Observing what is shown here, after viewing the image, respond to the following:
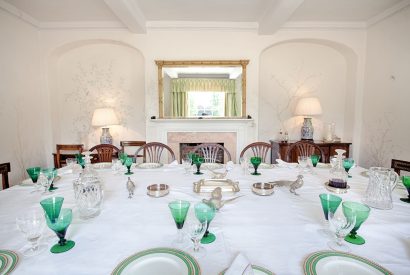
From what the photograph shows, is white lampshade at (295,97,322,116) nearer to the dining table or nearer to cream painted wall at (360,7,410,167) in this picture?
cream painted wall at (360,7,410,167)

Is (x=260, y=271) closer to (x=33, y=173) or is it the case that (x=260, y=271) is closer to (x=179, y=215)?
(x=179, y=215)

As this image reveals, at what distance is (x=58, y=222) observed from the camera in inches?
34.4

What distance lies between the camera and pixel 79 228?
1003 mm

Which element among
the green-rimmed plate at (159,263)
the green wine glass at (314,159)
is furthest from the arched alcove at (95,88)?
the green-rimmed plate at (159,263)

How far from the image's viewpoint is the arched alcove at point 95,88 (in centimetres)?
374

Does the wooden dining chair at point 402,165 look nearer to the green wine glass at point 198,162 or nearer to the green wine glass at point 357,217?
the green wine glass at point 357,217

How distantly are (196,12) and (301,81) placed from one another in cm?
200

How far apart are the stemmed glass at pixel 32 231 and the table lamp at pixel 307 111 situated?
3476 mm

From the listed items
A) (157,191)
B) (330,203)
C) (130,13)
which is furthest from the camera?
(130,13)

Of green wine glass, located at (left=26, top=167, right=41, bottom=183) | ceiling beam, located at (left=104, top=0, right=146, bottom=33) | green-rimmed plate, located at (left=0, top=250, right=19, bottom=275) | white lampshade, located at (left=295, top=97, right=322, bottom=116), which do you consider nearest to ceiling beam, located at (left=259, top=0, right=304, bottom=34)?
white lampshade, located at (left=295, top=97, right=322, bottom=116)

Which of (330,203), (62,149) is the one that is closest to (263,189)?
(330,203)

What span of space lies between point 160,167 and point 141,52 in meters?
2.08

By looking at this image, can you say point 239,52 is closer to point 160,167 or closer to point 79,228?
point 160,167

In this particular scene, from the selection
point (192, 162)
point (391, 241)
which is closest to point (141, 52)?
point (192, 162)
